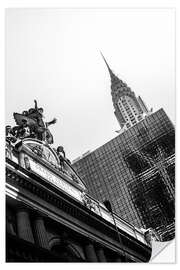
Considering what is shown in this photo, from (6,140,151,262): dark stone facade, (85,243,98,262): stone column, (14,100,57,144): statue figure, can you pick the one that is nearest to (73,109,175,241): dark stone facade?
(6,140,151,262): dark stone facade

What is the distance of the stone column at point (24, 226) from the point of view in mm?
10570

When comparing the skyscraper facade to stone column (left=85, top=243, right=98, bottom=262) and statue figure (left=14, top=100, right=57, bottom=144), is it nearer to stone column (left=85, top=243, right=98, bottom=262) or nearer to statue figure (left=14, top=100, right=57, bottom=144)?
statue figure (left=14, top=100, right=57, bottom=144)

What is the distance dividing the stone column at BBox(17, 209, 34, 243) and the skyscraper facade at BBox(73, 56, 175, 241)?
11.3ft

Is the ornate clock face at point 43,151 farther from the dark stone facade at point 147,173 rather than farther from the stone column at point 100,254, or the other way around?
the stone column at point 100,254

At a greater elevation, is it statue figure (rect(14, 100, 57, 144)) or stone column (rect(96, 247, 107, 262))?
statue figure (rect(14, 100, 57, 144))

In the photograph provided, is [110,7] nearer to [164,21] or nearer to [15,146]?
[164,21]

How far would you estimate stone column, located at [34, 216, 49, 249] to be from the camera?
10.9 meters

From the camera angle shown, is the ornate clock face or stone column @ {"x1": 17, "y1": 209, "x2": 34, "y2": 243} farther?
the ornate clock face

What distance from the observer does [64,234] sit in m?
12.2

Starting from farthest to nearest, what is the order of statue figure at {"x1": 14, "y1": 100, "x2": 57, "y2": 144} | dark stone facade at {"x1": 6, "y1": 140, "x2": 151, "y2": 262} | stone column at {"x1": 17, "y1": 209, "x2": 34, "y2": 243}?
statue figure at {"x1": 14, "y1": 100, "x2": 57, "y2": 144} < dark stone facade at {"x1": 6, "y1": 140, "x2": 151, "y2": 262} < stone column at {"x1": 17, "y1": 209, "x2": 34, "y2": 243}

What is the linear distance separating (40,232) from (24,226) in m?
0.53

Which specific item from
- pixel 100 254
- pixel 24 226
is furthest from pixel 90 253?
pixel 24 226

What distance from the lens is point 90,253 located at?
1233 cm
